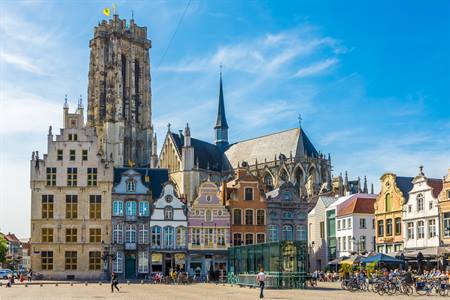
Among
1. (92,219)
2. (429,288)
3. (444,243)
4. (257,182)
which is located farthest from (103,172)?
(429,288)

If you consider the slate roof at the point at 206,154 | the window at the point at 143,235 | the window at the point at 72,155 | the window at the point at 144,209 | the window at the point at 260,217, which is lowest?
the window at the point at 143,235

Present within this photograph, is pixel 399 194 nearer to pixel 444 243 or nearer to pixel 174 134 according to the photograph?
pixel 444 243

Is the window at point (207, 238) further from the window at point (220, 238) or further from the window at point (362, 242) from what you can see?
the window at point (362, 242)

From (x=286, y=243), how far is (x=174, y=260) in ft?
71.9

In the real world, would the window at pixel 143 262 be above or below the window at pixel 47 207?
below

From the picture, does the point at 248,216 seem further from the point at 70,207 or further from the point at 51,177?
the point at 51,177

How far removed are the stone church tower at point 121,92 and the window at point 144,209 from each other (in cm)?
5154

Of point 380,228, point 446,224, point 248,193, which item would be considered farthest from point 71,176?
point 446,224

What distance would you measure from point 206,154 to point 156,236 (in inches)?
1852

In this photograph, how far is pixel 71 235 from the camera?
6450 centimetres

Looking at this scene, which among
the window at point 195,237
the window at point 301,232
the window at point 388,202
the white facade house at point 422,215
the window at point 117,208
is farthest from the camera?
the window at point 301,232

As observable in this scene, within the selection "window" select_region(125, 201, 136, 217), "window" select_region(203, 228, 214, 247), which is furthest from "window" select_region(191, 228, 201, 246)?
"window" select_region(125, 201, 136, 217)

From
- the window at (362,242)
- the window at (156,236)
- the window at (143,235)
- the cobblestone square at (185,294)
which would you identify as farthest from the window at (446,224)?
the window at (143,235)

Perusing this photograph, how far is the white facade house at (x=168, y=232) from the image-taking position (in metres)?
65.4
